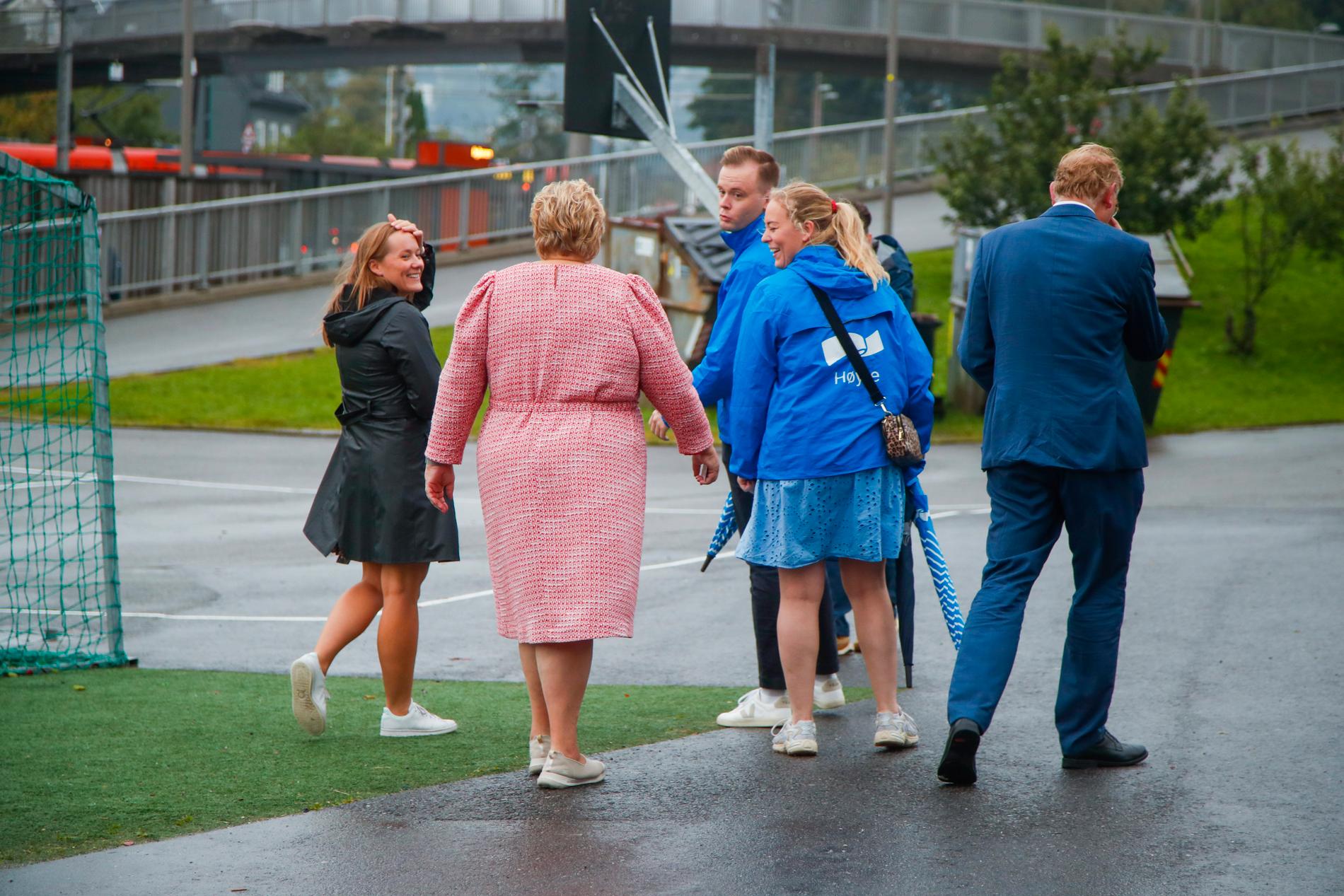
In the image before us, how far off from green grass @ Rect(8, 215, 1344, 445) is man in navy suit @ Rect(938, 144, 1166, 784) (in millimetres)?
11942

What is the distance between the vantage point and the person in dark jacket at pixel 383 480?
17.3 feet

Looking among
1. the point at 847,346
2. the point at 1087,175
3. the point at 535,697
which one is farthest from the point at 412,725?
the point at 1087,175

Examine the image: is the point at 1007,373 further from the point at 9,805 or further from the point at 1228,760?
the point at 9,805

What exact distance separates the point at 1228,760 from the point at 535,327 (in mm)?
2616

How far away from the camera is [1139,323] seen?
4.75m

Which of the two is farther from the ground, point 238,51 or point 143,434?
point 238,51

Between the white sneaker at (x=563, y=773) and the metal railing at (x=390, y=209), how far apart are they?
72.5 feet

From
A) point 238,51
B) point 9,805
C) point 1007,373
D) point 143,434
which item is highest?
point 238,51

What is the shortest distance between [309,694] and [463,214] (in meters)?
23.4

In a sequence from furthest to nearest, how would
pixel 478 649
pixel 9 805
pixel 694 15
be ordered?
pixel 694 15, pixel 478 649, pixel 9 805

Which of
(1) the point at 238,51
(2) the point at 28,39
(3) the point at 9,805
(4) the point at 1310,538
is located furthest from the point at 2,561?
(2) the point at 28,39

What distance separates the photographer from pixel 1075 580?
4781mm

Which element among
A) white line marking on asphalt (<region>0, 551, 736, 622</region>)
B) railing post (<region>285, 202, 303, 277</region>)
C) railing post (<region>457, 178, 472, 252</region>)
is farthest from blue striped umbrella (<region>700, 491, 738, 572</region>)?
railing post (<region>457, 178, 472, 252</region>)

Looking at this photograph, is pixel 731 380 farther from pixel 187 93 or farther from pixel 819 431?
pixel 187 93
